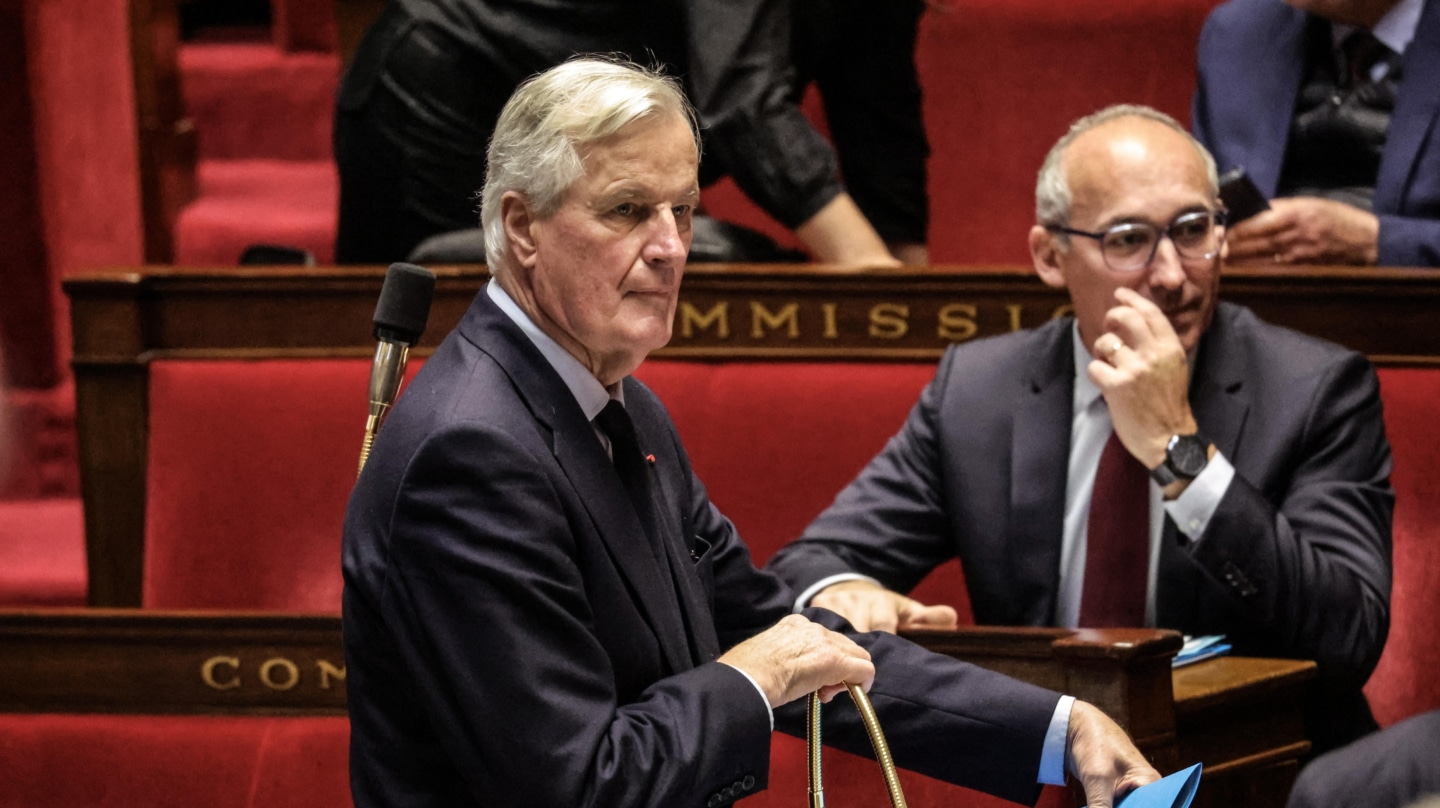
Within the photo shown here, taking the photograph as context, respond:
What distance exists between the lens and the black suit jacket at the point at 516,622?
979 millimetres

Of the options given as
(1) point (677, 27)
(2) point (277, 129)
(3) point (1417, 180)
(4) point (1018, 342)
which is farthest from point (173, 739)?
(2) point (277, 129)

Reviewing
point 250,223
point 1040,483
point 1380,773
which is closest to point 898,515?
point 1040,483

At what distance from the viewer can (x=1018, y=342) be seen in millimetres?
1784

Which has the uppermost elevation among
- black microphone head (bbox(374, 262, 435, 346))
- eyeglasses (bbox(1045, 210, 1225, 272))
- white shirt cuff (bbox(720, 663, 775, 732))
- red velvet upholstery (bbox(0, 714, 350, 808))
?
black microphone head (bbox(374, 262, 435, 346))

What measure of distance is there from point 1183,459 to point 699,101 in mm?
740

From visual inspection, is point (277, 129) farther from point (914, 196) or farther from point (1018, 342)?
point (1018, 342)

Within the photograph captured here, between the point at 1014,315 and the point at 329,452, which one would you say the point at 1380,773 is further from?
the point at 329,452

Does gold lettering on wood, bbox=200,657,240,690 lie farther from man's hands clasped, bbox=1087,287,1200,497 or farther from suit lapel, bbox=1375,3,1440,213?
suit lapel, bbox=1375,3,1440,213

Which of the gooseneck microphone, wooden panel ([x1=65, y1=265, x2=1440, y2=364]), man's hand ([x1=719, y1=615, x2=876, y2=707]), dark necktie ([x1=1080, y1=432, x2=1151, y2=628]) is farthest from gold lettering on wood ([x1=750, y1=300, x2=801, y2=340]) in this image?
man's hand ([x1=719, y1=615, x2=876, y2=707])

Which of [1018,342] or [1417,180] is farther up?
[1417,180]

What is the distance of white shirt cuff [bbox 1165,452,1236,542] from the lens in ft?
5.01

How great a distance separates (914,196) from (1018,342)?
1.94 feet

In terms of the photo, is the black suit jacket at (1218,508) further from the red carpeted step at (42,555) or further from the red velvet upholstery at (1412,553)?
the red carpeted step at (42,555)

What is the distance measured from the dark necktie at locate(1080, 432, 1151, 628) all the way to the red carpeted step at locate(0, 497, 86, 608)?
1.26 meters
